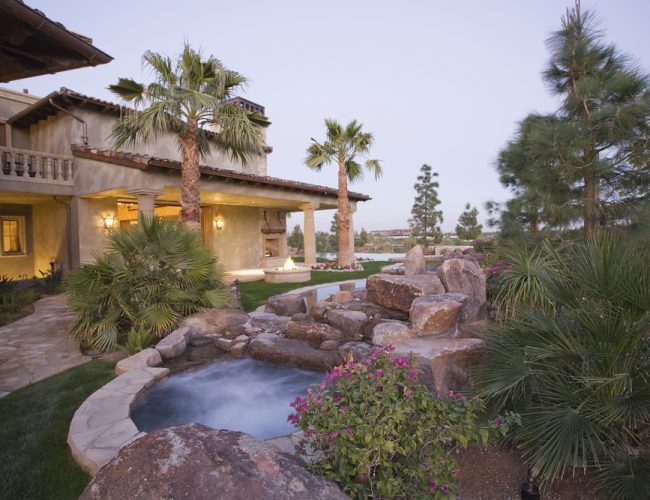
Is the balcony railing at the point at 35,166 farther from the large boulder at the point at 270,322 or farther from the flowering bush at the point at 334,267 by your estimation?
the flowering bush at the point at 334,267

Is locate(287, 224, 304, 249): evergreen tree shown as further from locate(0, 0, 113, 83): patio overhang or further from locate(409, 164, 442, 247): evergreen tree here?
locate(0, 0, 113, 83): patio overhang

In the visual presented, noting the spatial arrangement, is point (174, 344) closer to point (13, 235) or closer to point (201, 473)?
point (201, 473)

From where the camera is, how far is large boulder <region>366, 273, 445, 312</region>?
20.5 feet

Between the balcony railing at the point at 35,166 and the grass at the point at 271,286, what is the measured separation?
685 centimetres

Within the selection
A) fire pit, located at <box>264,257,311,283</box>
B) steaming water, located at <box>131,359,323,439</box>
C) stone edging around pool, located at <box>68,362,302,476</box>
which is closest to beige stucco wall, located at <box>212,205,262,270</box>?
fire pit, located at <box>264,257,311,283</box>

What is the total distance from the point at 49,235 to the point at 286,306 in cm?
1147

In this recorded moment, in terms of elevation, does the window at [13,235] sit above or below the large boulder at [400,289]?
above

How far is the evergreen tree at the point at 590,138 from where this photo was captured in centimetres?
742

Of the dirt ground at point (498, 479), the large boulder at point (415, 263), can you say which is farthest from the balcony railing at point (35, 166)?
the dirt ground at point (498, 479)

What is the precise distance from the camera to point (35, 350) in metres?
6.26

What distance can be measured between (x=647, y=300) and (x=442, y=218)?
27592mm

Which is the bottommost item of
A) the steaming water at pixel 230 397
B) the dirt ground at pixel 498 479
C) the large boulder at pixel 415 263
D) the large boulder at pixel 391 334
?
the steaming water at pixel 230 397

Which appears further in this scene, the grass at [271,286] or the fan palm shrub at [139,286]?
the grass at [271,286]

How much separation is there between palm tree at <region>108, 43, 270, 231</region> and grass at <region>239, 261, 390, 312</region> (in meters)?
2.60
